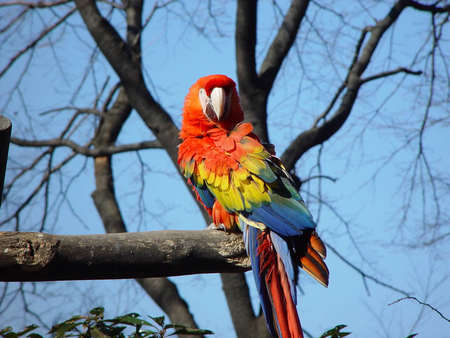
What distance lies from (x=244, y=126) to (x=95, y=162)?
2.67 metres

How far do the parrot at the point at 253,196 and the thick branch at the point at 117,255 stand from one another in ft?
0.43

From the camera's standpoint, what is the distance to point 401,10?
4.29 m

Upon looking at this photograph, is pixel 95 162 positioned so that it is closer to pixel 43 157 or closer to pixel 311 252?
pixel 43 157

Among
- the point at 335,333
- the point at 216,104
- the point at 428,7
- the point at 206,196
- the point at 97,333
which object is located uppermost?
the point at 428,7

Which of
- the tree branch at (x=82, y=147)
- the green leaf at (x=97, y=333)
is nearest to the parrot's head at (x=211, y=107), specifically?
the green leaf at (x=97, y=333)

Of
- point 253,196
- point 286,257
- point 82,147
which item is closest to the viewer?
point 286,257

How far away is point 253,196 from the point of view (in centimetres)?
203

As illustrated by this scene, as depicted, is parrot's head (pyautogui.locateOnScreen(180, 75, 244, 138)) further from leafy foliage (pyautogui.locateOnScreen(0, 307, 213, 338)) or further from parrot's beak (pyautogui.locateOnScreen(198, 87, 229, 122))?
leafy foliage (pyautogui.locateOnScreen(0, 307, 213, 338))

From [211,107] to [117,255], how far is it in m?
1.02

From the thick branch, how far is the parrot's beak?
69cm

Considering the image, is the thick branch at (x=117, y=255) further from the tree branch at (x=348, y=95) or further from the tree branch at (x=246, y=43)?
the tree branch at (x=246, y=43)

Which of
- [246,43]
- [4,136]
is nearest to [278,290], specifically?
[4,136]

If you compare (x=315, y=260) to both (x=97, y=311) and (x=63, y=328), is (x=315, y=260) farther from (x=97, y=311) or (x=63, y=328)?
(x=63, y=328)

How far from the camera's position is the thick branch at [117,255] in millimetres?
1521
